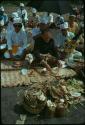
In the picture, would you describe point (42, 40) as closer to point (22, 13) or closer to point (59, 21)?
point (59, 21)

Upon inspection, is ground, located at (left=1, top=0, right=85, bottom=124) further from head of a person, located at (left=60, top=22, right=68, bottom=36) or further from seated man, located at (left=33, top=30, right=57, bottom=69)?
head of a person, located at (left=60, top=22, right=68, bottom=36)

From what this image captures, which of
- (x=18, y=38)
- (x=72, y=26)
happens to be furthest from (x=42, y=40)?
(x=72, y=26)

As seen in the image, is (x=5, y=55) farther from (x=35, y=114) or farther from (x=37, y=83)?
(x=35, y=114)

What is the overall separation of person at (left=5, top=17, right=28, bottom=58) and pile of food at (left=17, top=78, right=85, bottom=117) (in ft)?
5.64

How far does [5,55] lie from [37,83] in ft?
5.88

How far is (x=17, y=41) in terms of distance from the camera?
8.38m

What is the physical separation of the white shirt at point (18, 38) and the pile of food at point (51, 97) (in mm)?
1903

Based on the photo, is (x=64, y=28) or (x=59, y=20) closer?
(x=64, y=28)

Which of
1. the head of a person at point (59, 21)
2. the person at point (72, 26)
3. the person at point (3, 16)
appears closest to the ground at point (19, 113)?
the person at point (72, 26)

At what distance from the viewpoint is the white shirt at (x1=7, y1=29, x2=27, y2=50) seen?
830 cm

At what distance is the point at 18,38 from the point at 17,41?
0.10 metres

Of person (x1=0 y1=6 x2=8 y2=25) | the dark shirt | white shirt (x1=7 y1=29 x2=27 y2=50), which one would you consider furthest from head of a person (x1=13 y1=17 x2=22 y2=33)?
person (x1=0 y1=6 x2=8 y2=25)

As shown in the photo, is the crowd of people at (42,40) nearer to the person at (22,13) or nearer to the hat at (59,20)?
the hat at (59,20)

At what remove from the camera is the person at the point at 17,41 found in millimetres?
8117
